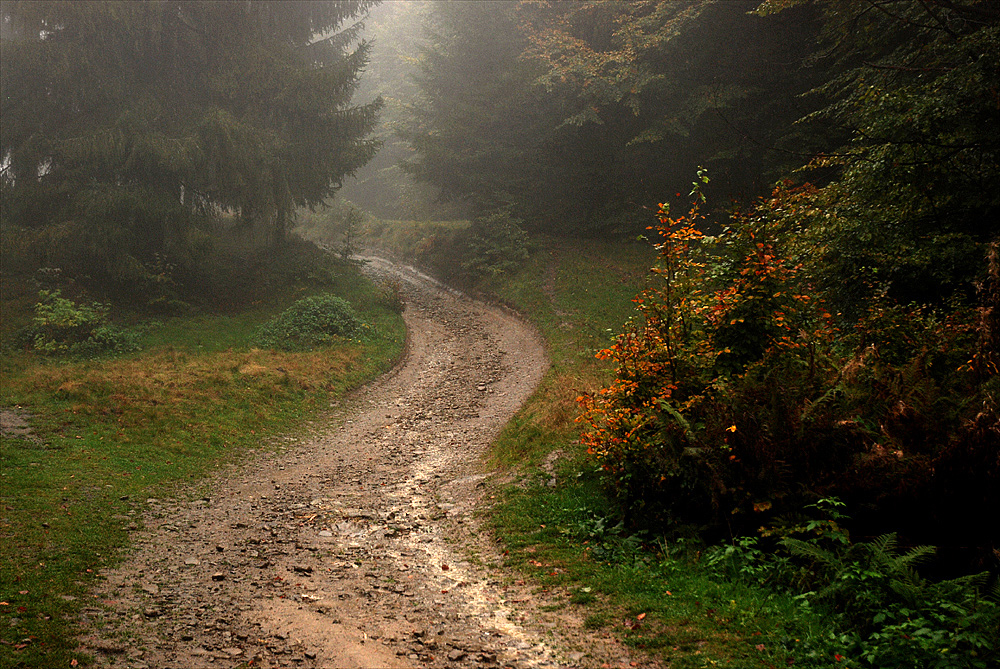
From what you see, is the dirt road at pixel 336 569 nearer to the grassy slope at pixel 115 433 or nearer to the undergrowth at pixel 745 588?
the grassy slope at pixel 115 433

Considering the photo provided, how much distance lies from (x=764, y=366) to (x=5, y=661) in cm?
844

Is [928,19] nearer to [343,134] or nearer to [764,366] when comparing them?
[764,366]

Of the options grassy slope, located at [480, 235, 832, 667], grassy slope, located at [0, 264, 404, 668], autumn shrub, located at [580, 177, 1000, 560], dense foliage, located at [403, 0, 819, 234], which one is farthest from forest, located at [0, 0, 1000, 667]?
grassy slope, located at [0, 264, 404, 668]

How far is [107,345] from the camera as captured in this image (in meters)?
16.8

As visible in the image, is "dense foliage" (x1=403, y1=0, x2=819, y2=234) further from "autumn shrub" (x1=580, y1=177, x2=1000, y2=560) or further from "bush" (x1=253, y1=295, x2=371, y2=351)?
"autumn shrub" (x1=580, y1=177, x2=1000, y2=560)

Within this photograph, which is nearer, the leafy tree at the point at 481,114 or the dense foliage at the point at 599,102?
the dense foliage at the point at 599,102

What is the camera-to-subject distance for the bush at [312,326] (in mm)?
19312

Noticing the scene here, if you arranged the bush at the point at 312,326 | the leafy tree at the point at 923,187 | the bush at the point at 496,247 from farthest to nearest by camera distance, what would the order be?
the bush at the point at 496,247
the bush at the point at 312,326
the leafy tree at the point at 923,187

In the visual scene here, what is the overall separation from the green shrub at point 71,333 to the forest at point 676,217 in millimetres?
92

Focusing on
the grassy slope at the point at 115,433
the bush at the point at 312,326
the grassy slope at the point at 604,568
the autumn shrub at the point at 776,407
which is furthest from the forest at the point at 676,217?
the grassy slope at the point at 115,433

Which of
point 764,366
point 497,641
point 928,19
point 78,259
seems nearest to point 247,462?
point 497,641

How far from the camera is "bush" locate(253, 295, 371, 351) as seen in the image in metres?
19.3

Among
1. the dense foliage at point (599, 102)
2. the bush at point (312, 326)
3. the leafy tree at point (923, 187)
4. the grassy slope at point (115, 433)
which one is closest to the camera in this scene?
the grassy slope at point (115, 433)

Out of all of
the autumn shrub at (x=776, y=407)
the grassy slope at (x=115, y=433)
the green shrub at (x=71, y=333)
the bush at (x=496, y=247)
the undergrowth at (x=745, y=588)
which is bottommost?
the grassy slope at (x=115, y=433)
